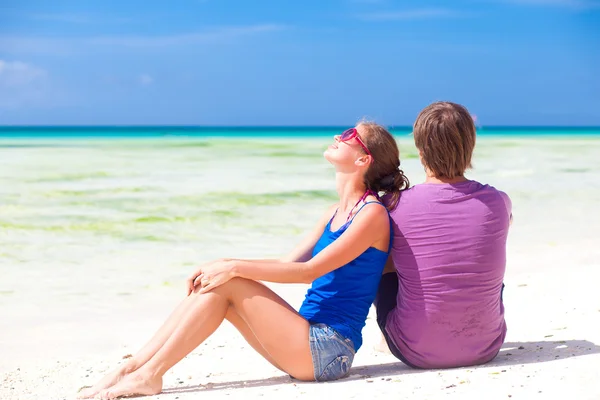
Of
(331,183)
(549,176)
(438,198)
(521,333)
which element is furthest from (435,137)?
(549,176)

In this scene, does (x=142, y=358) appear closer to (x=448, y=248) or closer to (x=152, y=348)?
(x=152, y=348)

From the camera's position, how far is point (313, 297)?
11.6 ft

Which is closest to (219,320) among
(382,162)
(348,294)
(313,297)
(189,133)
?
(313,297)

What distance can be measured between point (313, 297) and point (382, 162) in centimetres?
73

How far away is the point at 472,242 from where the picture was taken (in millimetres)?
3381

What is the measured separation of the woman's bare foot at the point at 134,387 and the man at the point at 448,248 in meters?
1.19

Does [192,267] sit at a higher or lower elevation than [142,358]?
lower

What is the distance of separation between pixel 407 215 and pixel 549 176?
1545 centimetres

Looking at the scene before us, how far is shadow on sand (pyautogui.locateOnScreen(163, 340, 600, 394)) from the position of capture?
3.60 metres

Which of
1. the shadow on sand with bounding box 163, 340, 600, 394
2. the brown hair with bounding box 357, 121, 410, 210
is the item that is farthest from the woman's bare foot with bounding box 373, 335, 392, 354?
the brown hair with bounding box 357, 121, 410, 210

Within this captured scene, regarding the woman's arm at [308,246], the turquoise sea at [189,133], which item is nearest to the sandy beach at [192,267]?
the woman's arm at [308,246]

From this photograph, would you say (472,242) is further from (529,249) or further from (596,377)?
(529,249)

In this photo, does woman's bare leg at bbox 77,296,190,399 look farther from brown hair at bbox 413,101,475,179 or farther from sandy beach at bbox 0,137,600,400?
brown hair at bbox 413,101,475,179

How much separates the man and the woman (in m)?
0.15
